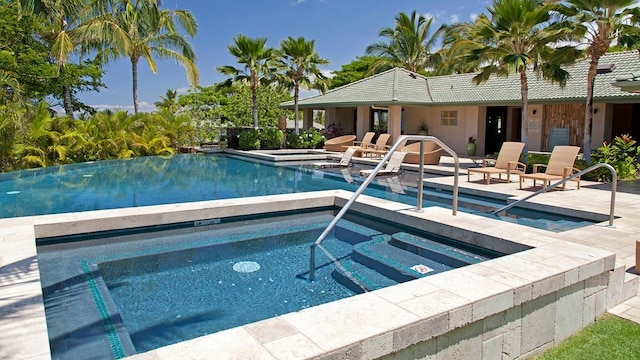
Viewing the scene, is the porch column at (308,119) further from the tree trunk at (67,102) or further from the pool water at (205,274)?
the pool water at (205,274)

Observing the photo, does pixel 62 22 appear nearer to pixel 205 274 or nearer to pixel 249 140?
pixel 249 140

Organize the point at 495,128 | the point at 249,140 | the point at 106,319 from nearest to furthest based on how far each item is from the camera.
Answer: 1. the point at 106,319
2. the point at 495,128
3. the point at 249,140

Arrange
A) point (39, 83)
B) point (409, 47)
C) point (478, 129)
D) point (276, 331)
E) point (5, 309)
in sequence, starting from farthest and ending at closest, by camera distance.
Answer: point (409, 47), point (39, 83), point (478, 129), point (5, 309), point (276, 331)

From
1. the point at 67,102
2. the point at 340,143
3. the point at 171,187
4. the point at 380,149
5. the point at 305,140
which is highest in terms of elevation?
the point at 67,102

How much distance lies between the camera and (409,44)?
37.4 m

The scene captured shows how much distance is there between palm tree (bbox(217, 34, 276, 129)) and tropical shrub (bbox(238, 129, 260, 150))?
2.58m

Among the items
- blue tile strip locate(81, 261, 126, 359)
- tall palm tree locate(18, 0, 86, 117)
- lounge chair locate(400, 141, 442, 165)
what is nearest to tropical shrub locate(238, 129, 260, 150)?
tall palm tree locate(18, 0, 86, 117)

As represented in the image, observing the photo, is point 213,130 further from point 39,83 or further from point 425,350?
point 425,350

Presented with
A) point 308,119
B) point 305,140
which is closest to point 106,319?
point 305,140

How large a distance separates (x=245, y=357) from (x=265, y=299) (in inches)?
102

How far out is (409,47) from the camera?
3747 cm

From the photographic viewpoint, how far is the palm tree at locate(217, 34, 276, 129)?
24.3 meters

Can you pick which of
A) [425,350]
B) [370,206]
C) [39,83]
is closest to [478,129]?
[370,206]

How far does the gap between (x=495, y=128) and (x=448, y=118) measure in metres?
2.40
